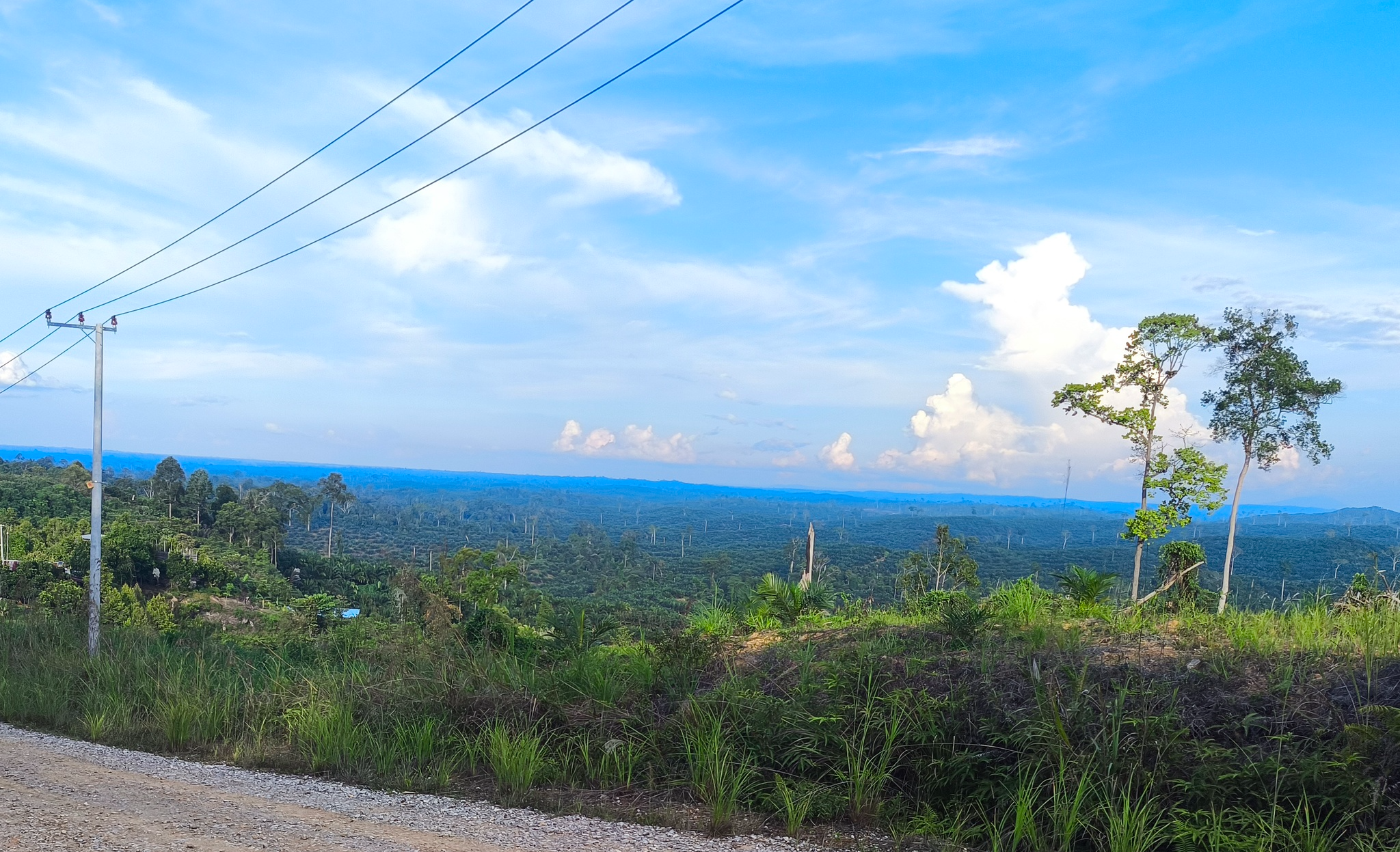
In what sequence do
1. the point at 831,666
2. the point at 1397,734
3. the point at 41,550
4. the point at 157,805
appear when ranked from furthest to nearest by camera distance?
the point at 41,550 → the point at 831,666 → the point at 157,805 → the point at 1397,734

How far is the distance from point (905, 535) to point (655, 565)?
5362 cm

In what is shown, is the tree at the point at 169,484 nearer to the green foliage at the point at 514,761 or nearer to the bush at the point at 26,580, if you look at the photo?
A: the bush at the point at 26,580

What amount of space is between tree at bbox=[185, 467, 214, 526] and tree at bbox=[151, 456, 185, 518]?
2.35 feet

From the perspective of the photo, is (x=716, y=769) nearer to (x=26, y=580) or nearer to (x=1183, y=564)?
(x=1183, y=564)

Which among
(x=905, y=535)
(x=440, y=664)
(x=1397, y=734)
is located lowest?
(x=905, y=535)

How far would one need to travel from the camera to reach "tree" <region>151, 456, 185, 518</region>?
67.4 m

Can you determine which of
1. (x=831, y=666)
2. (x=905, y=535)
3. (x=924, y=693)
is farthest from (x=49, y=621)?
(x=905, y=535)

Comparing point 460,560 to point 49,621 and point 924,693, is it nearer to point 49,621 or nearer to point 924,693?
point 49,621

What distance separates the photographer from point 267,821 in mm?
4914

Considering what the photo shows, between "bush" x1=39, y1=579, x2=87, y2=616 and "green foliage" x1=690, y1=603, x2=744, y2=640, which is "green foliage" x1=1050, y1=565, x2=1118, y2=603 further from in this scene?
"bush" x1=39, y1=579, x2=87, y2=616

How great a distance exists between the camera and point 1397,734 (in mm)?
4430

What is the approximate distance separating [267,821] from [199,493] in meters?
73.9

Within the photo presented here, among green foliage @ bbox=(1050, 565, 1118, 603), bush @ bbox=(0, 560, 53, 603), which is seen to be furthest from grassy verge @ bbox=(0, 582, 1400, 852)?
bush @ bbox=(0, 560, 53, 603)

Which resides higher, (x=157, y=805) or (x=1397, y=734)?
(x=1397, y=734)
